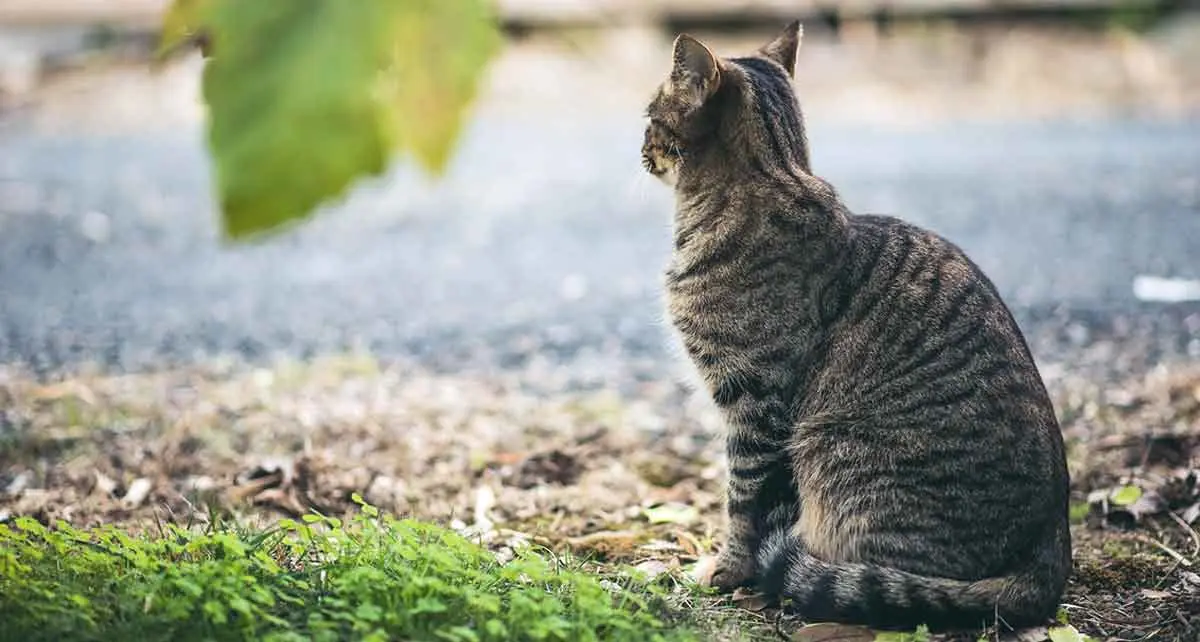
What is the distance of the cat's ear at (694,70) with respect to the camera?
2871mm

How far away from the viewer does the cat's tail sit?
2736 millimetres

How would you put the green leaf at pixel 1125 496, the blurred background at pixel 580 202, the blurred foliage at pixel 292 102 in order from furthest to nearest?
the blurred background at pixel 580 202, the green leaf at pixel 1125 496, the blurred foliage at pixel 292 102

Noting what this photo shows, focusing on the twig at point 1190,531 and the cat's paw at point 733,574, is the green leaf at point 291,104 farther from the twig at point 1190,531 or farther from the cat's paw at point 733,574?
the twig at point 1190,531

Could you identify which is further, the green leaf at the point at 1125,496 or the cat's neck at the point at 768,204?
the green leaf at the point at 1125,496

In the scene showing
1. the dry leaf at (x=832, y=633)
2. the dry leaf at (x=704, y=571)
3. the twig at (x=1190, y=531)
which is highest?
the twig at (x=1190, y=531)

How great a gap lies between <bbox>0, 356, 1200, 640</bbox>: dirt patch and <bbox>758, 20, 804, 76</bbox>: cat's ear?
130 cm

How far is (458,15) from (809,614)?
2418 mm

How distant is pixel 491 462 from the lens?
409 centimetres

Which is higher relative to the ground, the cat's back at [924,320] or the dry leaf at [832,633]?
the cat's back at [924,320]

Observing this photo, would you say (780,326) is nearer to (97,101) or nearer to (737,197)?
(737,197)

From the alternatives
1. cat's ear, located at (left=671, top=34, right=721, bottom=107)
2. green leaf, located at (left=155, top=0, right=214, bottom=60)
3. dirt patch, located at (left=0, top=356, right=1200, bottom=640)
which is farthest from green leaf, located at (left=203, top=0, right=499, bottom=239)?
dirt patch, located at (left=0, top=356, right=1200, bottom=640)

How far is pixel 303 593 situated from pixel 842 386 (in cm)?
129

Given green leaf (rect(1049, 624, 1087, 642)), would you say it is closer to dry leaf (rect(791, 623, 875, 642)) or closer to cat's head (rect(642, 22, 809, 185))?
dry leaf (rect(791, 623, 875, 642))

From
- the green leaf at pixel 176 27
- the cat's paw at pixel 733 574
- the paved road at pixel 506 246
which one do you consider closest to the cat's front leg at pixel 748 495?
the cat's paw at pixel 733 574
